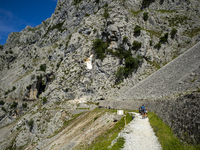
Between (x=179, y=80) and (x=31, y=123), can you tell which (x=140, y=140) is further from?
(x=31, y=123)

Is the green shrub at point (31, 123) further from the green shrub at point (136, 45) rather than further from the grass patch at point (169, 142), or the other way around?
the green shrub at point (136, 45)

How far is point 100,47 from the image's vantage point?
166 feet

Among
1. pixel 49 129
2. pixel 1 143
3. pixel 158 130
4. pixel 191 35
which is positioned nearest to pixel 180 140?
pixel 158 130

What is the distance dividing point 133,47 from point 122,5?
2815 cm

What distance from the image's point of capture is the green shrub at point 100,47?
4947 centimetres

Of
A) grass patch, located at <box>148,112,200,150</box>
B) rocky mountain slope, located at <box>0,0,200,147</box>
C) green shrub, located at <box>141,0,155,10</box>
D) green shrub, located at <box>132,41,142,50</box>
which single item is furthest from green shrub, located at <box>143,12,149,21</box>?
grass patch, located at <box>148,112,200,150</box>

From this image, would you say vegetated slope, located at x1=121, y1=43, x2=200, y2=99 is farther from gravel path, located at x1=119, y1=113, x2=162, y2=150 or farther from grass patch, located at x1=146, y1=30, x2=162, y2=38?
grass patch, located at x1=146, y1=30, x2=162, y2=38

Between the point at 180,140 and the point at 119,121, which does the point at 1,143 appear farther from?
Result: the point at 180,140

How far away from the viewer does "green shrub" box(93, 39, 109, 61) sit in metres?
49.5

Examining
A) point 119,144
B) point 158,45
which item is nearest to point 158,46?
point 158,45

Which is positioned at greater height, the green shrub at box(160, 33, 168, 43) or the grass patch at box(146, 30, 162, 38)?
the grass patch at box(146, 30, 162, 38)

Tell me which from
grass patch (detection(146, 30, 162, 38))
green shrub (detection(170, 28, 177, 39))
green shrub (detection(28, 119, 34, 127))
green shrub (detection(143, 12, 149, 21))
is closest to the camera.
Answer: green shrub (detection(28, 119, 34, 127))

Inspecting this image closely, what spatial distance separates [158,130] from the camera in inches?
413

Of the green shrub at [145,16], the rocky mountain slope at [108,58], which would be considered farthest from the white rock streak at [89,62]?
the green shrub at [145,16]
